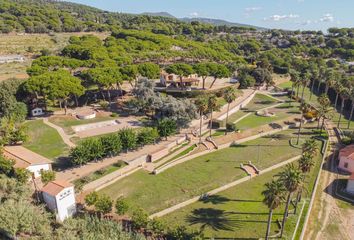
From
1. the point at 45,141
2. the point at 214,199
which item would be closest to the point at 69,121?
the point at 45,141

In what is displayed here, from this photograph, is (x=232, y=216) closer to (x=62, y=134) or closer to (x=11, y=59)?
(x=62, y=134)

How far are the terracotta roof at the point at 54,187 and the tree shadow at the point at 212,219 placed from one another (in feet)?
49.4

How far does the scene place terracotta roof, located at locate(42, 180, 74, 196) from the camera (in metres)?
35.2

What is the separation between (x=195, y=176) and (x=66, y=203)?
18.6 metres

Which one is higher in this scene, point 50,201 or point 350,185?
point 50,201

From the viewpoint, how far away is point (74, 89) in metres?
62.6

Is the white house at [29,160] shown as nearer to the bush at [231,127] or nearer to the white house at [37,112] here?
the white house at [37,112]

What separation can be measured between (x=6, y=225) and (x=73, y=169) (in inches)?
605

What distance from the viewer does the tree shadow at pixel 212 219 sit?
1379 inches

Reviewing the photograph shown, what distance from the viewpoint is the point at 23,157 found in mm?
44062

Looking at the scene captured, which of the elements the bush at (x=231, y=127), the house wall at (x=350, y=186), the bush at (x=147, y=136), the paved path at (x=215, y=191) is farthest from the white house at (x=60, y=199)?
the house wall at (x=350, y=186)

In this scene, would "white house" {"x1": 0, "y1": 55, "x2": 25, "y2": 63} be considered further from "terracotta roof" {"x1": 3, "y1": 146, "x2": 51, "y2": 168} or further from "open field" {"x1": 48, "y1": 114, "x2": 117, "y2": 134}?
"terracotta roof" {"x1": 3, "y1": 146, "x2": 51, "y2": 168}

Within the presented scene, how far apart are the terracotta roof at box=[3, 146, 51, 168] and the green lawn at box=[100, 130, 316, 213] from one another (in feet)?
34.0

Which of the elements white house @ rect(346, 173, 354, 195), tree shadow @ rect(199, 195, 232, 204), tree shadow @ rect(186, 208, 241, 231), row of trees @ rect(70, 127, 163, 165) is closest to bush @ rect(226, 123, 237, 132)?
row of trees @ rect(70, 127, 163, 165)
